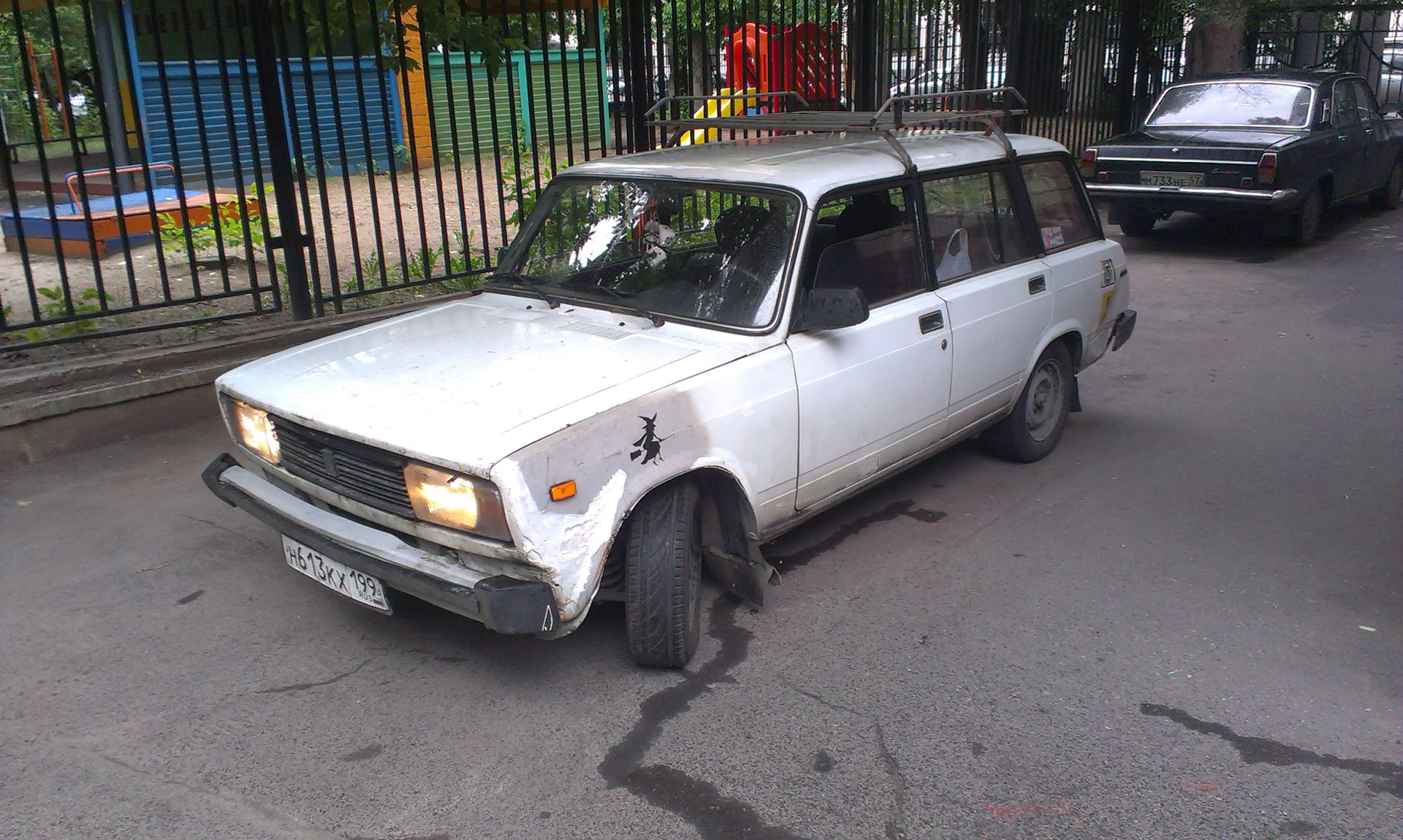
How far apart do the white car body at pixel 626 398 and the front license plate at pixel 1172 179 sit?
21.5 ft

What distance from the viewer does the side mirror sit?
12.3ft

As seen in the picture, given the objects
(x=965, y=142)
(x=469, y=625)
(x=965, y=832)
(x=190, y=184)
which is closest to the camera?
(x=965, y=832)

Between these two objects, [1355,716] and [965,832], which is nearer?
[965,832]

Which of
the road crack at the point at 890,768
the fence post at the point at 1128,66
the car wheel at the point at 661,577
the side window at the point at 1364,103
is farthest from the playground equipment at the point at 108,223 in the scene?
the fence post at the point at 1128,66

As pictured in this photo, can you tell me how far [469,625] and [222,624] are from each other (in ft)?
3.08

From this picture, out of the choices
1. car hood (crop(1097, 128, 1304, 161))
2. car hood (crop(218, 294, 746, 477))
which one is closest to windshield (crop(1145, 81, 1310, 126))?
car hood (crop(1097, 128, 1304, 161))

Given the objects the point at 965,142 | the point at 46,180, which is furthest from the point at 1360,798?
the point at 46,180

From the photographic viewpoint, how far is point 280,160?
255 inches

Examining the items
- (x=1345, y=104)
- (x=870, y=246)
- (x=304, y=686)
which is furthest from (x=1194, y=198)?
(x=304, y=686)

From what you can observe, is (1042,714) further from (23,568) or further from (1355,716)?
(23,568)

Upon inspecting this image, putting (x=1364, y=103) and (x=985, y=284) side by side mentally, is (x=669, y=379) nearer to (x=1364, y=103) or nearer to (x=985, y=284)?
(x=985, y=284)

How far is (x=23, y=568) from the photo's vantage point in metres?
4.43

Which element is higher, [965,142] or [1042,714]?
[965,142]

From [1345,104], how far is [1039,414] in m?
8.87
